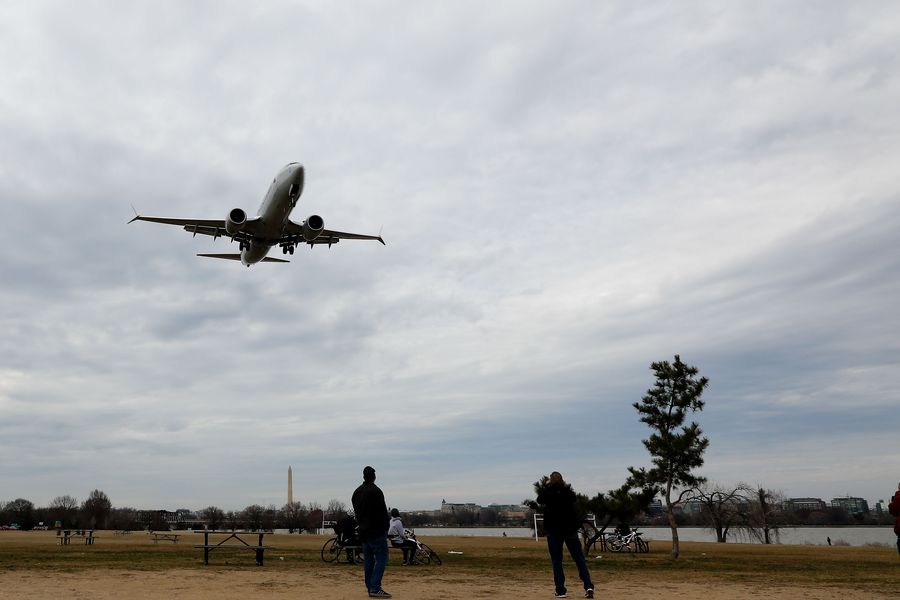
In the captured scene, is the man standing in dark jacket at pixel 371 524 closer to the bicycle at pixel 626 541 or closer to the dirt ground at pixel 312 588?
the dirt ground at pixel 312 588

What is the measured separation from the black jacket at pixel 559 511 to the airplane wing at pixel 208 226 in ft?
80.3

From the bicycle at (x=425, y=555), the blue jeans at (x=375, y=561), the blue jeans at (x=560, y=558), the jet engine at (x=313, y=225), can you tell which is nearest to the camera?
the blue jeans at (x=375, y=561)

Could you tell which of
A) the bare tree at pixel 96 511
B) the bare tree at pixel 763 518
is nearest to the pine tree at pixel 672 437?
the bare tree at pixel 763 518

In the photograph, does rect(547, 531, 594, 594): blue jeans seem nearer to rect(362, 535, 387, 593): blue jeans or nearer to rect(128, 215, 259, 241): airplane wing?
rect(362, 535, 387, 593): blue jeans

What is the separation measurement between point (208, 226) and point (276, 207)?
5.84 metres

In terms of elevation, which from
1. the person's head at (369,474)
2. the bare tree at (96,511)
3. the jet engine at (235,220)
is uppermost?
the jet engine at (235,220)

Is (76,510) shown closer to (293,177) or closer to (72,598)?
(293,177)

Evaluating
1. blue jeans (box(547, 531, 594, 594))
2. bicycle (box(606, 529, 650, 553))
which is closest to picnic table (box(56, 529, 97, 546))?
bicycle (box(606, 529, 650, 553))

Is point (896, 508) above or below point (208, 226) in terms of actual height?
below

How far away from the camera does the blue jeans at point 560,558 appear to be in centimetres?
1020

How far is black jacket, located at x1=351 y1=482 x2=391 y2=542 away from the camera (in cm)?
1040

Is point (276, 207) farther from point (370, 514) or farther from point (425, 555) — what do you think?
point (370, 514)

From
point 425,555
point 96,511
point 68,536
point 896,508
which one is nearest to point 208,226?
point 68,536

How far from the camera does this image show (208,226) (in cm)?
3494
